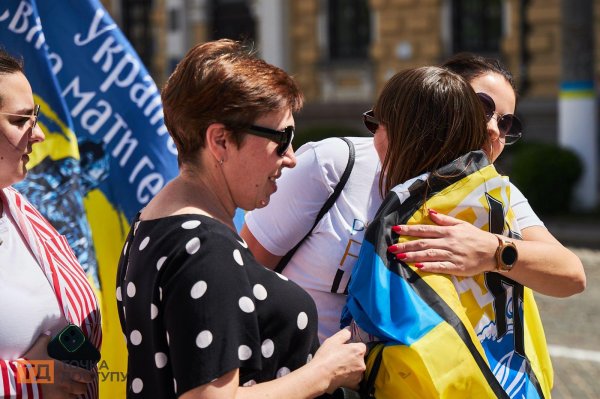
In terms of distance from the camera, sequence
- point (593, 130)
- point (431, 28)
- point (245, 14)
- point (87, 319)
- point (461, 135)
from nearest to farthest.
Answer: point (461, 135) < point (87, 319) < point (593, 130) < point (431, 28) < point (245, 14)

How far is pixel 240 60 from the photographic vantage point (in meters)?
2.09

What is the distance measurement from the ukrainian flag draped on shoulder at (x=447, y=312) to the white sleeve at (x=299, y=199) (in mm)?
317

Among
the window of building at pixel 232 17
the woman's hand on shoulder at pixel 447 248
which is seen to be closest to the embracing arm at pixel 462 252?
the woman's hand on shoulder at pixel 447 248

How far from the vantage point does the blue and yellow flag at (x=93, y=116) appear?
3.13 m

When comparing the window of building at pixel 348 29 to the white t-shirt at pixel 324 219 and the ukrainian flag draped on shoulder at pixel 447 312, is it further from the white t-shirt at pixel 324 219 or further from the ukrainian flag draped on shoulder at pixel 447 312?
the ukrainian flag draped on shoulder at pixel 447 312

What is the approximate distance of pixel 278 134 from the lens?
211 centimetres

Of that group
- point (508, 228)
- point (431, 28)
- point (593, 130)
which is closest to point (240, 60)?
point (508, 228)

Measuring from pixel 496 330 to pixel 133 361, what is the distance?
820 millimetres

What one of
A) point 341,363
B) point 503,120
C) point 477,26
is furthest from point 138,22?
point 341,363

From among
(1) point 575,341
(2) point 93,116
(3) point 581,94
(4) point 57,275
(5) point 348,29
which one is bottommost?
(1) point 575,341

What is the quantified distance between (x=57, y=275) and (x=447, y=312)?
946 millimetres

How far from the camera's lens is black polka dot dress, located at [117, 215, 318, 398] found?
6.18 feet

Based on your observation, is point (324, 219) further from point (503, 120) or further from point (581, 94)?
point (581, 94)

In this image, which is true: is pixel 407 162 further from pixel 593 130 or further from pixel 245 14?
pixel 245 14
